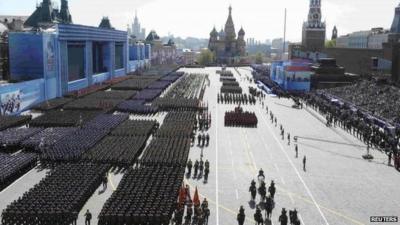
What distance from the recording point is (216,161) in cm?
3191

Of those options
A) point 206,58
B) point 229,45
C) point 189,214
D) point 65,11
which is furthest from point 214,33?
point 189,214

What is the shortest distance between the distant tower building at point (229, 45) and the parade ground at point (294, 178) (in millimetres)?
136121

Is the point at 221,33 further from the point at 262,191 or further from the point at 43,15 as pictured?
the point at 262,191

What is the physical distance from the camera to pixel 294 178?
92.1ft

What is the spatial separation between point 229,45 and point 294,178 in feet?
508

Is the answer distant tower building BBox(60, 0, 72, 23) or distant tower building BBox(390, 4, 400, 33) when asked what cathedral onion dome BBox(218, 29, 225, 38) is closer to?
distant tower building BBox(60, 0, 72, 23)

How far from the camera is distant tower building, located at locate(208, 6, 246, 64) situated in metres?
179

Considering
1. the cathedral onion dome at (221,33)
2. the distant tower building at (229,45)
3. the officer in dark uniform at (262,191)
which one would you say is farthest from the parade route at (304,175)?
the cathedral onion dome at (221,33)

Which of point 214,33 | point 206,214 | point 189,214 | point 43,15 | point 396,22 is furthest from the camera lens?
point 214,33

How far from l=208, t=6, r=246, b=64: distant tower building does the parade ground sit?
13612 cm

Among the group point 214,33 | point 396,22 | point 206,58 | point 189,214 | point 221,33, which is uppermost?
point 221,33

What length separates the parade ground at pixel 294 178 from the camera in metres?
22.5

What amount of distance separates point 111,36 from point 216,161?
200 feet

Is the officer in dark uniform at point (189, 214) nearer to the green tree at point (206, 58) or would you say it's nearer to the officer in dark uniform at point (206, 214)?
the officer in dark uniform at point (206, 214)
